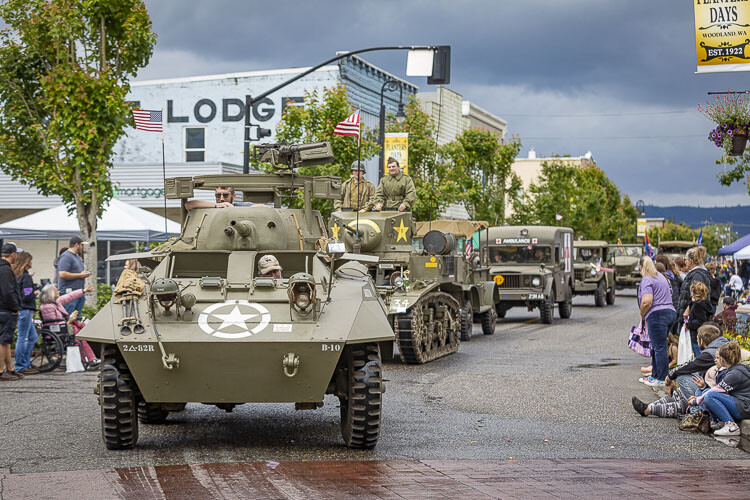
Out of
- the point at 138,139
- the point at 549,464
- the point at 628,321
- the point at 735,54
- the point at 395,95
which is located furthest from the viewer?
the point at 395,95

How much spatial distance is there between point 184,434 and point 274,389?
1.71 metres

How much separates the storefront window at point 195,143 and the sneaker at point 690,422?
3322 cm

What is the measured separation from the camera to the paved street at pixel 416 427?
8719 millimetres

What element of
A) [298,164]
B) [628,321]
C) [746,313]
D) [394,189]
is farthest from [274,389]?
[628,321]

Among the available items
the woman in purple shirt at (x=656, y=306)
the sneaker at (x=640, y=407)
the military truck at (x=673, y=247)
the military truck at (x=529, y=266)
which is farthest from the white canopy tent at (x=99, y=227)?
the military truck at (x=673, y=247)

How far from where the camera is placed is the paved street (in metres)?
8.72

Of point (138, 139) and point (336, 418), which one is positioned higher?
point (138, 139)

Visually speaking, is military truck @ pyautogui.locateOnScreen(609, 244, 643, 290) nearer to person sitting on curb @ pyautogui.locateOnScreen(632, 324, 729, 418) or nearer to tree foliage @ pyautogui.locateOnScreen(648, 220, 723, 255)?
person sitting on curb @ pyautogui.locateOnScreen(632, 324, 729, 418)

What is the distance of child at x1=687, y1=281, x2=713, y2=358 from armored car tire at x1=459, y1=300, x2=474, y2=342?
7702mm

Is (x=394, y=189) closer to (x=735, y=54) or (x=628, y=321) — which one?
(x=735, y=54)

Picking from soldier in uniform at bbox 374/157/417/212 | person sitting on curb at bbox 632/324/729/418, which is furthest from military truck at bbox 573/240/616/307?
person sitting on curb at bbox 632/324/729/418

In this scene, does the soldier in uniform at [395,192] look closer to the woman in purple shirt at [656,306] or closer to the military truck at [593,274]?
the woman in purple shirt at [656,306]

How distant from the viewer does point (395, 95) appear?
154 ft

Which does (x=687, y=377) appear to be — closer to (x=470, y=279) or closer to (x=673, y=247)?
(x=470, y=279)
